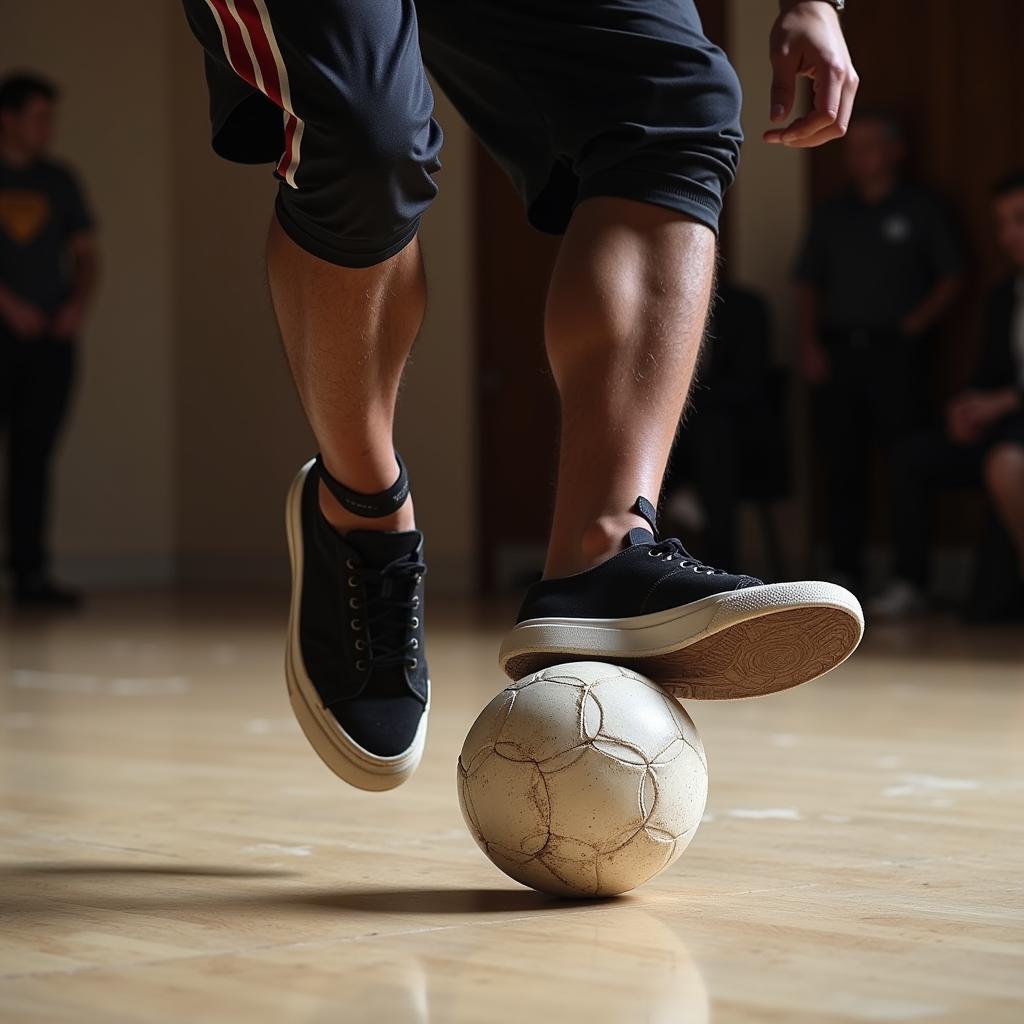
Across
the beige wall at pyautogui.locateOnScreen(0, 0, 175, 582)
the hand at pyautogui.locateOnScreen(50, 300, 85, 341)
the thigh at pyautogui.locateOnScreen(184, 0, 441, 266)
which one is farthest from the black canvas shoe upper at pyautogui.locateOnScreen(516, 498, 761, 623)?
the beige wall at pyautogui.locateOnScreen(0, 0, 175, 582)

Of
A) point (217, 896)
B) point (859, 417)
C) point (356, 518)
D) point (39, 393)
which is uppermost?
point (356, 518)

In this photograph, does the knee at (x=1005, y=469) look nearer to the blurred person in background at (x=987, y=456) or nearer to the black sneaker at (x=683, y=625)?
the blurred person in background at (x=987, y=456)

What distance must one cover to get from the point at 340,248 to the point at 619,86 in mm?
252

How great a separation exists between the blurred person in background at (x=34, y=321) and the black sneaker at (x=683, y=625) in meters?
5.54

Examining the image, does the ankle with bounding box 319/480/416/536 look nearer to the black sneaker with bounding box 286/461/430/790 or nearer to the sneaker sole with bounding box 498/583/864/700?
the black sneaker with bounding box 286/461/430/790

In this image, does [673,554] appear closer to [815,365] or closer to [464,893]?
[464,893]

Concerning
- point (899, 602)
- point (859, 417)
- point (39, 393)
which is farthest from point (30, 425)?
point (899, 602)

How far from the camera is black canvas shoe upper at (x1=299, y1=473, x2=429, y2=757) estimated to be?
150cm

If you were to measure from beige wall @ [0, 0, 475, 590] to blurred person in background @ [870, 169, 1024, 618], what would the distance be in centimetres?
342

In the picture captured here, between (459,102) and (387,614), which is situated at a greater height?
(459,102)

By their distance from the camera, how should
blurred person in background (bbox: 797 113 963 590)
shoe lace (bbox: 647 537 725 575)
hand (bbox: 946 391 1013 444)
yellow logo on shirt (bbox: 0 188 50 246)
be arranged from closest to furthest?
shoe lace (bbox: 647 537 725 575) < hand (bbox: 946 391 1013 444) < blurred person in background (bbox: 797 113 963 590) < yellow logo on shirt (bbox: 0 188 50 246)

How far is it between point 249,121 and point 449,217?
6.27 meters

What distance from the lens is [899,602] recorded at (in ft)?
18.2

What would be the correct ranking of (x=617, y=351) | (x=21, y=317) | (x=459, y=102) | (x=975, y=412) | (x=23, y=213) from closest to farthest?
(x=617, y=351) → (x=459, y=102) → (x=975, y=412) → (x=21, y=317) → (x=23, y=213)
